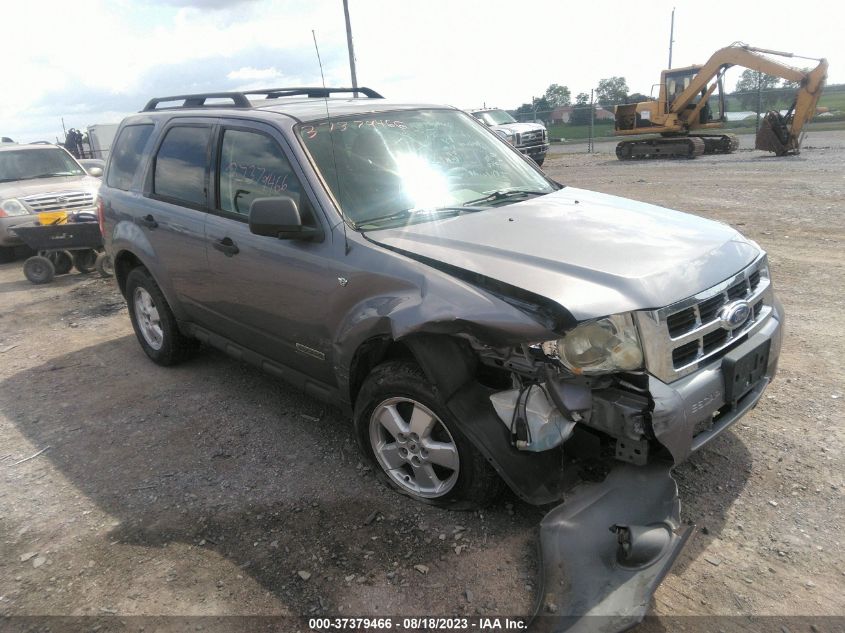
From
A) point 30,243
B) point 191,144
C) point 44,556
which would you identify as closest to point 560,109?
point 30,243

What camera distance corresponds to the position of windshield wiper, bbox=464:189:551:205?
12.3 feet

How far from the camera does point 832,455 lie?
337 cm

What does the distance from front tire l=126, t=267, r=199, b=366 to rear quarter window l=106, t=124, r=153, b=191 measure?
2.55ft

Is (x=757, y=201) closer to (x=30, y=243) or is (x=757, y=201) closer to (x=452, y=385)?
(x=452, y=385)

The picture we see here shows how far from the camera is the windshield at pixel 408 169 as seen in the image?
11.5ft

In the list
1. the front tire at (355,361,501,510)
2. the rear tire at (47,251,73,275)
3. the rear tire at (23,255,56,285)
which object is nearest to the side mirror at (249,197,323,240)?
the front tire at (355,361,501,510)

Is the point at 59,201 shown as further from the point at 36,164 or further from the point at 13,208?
the point at 36,164

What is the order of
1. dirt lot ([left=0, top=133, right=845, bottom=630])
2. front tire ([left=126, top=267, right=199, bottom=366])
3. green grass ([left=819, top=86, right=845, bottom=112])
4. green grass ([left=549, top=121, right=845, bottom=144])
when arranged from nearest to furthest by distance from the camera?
dirt lot ([left=0, top=133, right=845, bottom=630]) → front tire ([left=126, top=267, right=199, bottom=366]) → green grass ([left=549, top=121, right=845, bottom=144]) → green grass ([left=819, top=86, right=845, bottom=112])

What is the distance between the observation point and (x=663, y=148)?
21.5 m

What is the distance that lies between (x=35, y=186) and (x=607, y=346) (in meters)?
11.1

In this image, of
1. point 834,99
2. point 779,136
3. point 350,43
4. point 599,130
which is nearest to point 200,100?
point 350,43

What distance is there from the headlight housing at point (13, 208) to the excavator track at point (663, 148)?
18443mm

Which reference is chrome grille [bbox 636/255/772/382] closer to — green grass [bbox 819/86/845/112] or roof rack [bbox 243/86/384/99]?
roof rack [bbox 243/86/384/99]

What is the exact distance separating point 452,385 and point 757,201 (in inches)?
389
